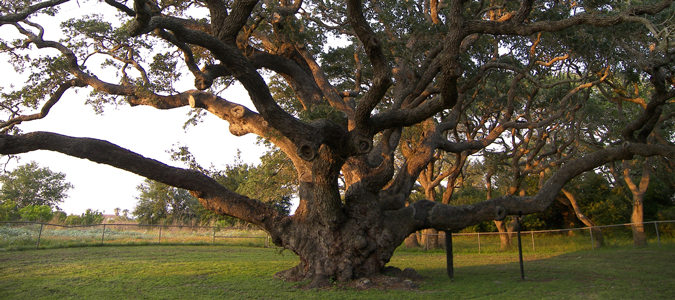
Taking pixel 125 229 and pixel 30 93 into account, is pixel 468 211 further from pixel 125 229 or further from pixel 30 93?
pixel 125 229

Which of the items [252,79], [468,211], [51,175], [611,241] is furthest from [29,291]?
[51,175]

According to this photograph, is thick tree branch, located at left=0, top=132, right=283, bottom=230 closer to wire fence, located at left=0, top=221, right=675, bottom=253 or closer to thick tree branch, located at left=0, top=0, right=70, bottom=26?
thick tree branch, located at left=0, top=0, right=70, bottom=26

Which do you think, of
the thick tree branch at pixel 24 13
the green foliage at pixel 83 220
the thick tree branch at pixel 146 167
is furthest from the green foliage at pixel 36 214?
the thick tree branch at pixel 146 167

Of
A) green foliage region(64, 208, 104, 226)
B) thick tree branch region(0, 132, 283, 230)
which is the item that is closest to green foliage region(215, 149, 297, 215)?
thick tree branch region(0, 132, 283, 230)

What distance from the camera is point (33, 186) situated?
3978cm

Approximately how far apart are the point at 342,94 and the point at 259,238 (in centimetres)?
1221

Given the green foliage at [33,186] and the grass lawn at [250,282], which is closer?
the grass lawn at [250,282]

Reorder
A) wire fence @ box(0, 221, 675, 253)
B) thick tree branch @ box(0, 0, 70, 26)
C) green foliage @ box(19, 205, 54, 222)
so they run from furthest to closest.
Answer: green foliage @ box(19, 205, 54, 222), wire fence @ box(0, 221, 675, 253), thick tree branch @ box(0, 0, 70, 26)

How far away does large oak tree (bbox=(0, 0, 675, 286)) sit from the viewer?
20.7 ft

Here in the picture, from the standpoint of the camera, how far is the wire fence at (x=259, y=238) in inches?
588

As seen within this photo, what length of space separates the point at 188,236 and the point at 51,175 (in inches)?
1255

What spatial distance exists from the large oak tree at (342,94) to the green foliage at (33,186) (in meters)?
34.9

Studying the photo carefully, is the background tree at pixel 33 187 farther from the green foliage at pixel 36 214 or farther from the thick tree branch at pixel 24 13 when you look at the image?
the thick tree branch at pixel 24 13

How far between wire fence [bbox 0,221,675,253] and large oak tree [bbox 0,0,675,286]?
630cm
